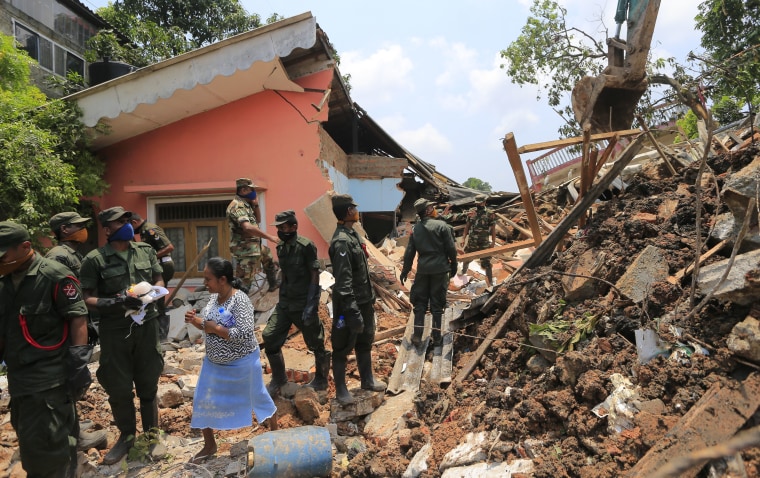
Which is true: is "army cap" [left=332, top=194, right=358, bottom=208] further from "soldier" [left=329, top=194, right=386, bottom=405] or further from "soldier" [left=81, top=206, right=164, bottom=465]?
"soldier" [left=81, top=206, right=164, bottom=465]

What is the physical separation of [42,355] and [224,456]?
1.56 meters

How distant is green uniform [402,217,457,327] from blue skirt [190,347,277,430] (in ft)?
8.70

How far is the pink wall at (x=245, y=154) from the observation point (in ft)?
28.8

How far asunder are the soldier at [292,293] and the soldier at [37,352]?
5.98 feet

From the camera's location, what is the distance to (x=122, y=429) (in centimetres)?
384

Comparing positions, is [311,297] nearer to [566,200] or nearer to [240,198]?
[240,198]

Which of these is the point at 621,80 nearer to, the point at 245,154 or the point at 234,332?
the point at 234,332

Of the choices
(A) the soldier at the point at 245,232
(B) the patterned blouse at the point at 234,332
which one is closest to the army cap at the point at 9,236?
(B) the patterned blouse at the point at 234,332

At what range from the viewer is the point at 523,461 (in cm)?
298

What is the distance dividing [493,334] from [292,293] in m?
2.03

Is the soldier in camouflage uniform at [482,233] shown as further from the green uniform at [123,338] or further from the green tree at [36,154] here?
the green tree at [36,154]

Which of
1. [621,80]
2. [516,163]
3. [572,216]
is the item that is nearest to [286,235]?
[516,163]

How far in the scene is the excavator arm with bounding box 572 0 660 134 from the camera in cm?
527

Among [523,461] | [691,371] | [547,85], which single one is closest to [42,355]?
[523,461]
